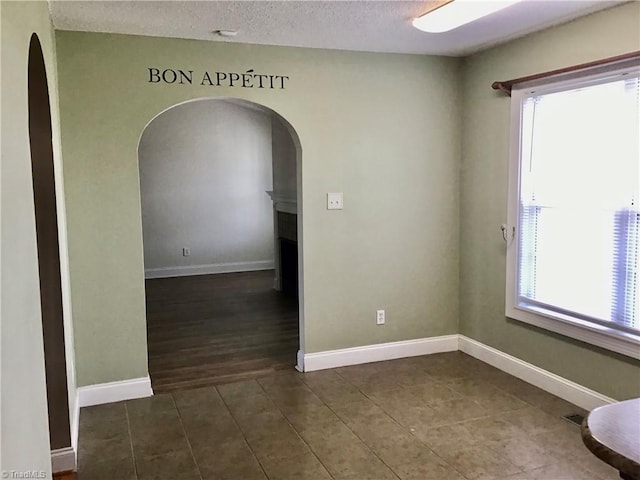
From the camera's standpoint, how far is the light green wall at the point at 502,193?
3123 millimetres

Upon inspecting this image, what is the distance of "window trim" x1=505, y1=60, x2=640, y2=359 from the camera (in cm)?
307

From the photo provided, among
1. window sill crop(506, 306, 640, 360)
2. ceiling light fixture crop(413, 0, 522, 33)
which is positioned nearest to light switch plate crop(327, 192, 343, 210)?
ceiling light fixture crop(413, 0, 522, 33)

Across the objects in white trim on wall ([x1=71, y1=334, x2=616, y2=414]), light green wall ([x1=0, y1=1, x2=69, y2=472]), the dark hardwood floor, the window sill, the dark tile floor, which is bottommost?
the dark tile floor

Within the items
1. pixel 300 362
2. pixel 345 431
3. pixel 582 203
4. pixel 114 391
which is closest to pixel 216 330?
pixel 300 362

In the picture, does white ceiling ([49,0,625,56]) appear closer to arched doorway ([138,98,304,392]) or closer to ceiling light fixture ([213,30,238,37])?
ceiling light fixture ([213,30,238,37])

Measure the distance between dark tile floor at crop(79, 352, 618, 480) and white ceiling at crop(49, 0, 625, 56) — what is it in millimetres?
2334

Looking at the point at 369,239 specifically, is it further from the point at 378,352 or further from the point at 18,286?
the point at 18,286

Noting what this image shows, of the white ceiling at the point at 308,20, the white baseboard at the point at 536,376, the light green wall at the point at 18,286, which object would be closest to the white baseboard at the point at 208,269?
the white baseboard at the point at 536,376

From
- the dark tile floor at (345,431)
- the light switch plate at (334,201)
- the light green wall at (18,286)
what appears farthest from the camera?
the light switch plate at (334,201)

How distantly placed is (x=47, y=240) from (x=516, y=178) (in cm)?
291

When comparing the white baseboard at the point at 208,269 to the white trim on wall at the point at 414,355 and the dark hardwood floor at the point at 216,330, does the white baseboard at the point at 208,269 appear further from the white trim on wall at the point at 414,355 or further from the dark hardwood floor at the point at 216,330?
the white trim on wall at the point at 414,355

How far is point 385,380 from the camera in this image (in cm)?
391

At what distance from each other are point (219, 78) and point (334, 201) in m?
1.17

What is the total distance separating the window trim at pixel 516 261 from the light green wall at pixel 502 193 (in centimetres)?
7
